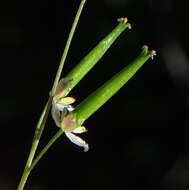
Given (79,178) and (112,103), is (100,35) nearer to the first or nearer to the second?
(112,103)

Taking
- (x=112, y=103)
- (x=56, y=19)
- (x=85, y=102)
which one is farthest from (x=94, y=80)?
(x=85, y=102)

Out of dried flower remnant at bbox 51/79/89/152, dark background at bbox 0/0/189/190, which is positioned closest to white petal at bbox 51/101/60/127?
dried flower remnant at bbox 51/79/89/152

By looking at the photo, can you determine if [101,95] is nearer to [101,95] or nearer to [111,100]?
[101,95]

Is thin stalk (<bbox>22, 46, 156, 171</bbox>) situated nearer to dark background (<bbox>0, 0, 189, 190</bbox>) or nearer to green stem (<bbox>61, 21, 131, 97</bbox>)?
green stem (<bbox>61, 21, 131, 97</bbox>)

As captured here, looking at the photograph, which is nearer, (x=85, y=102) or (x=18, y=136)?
(x=85, y=102)

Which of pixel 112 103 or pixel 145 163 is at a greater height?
pixel 112 103

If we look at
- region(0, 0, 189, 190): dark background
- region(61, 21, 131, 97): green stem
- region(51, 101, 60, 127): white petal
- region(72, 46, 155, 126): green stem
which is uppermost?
region(0, 0, 189, 190): dark background

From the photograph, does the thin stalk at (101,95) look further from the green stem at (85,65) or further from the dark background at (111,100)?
the dark background at (111,100)
